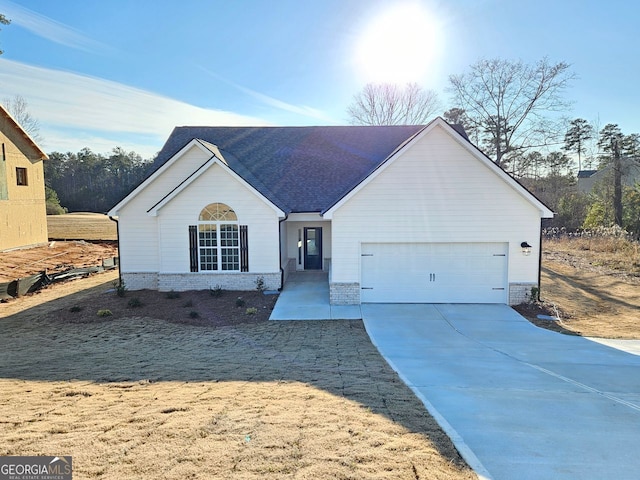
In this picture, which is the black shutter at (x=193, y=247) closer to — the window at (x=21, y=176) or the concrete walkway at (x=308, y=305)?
the concrete walkway at (x=308, y=305)

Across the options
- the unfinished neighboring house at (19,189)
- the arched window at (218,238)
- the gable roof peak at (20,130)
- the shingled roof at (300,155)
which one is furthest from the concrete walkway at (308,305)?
the gable roof peak at (20,130)

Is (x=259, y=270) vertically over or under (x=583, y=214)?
under

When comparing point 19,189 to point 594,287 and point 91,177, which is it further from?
point 91,177

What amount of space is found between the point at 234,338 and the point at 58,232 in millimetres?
→ 36569

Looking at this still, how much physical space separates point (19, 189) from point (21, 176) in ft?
4.29

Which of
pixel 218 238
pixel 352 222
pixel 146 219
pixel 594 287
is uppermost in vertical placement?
pixel 146 219

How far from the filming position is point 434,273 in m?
13.8

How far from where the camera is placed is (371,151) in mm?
19828

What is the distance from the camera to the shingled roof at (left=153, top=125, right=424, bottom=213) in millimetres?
17188

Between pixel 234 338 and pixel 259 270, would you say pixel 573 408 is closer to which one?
pixel 234 338

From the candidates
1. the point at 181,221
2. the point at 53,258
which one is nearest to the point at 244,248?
the point at 181,221

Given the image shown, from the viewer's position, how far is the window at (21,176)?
2890 cm

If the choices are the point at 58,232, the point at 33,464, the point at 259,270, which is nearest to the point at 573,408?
the point at 33,464

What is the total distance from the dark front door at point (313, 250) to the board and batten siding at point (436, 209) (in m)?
5.96
